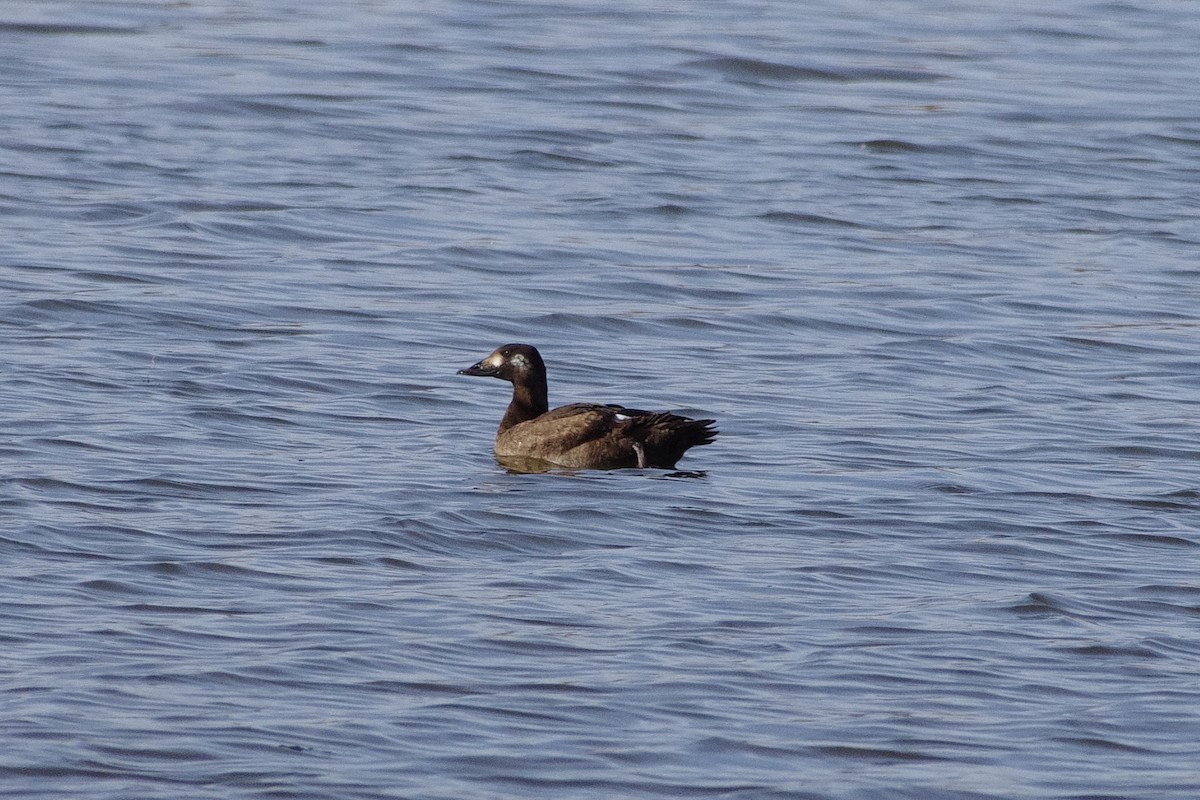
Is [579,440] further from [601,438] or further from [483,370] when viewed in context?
[483,370]

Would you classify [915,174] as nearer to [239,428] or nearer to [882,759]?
[239,428]

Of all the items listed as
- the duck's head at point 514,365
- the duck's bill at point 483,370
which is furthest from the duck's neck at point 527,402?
the duck's bill at point 483,370

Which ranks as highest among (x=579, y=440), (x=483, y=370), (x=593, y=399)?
(x=483, y=370)

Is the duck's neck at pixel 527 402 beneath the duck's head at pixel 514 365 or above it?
beneath

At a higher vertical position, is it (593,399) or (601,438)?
(601,438)

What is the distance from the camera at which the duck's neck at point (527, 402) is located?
36.6 feet

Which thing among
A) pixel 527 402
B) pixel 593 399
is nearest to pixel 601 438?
pixel 527 402

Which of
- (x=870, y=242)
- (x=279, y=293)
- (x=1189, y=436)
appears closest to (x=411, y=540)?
(x=1189, y=436)

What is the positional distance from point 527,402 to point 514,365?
0.22 metres

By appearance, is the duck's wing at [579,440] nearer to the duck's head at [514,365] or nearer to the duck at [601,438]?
the duck at [601,438]

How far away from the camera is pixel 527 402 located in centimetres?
1116

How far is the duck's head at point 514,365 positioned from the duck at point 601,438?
1.08 feet

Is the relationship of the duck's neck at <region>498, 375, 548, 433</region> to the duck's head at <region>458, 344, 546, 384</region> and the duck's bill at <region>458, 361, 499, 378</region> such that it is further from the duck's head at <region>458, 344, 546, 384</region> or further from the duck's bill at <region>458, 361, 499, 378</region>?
the duck's bill at <region>458, 361, 499, 378</region>

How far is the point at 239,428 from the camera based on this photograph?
1062 centimetres
